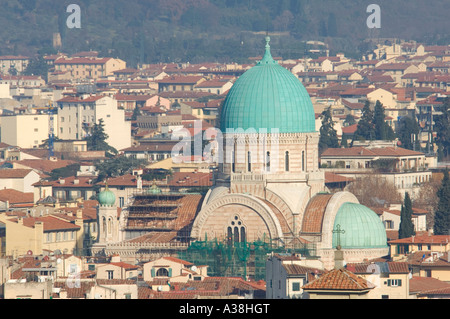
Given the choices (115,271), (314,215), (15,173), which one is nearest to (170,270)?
(115,271)

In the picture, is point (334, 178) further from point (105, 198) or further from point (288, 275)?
point (288, 275)

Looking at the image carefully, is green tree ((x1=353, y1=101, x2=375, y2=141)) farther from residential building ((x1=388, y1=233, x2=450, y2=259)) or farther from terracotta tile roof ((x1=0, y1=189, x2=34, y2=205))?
residential building ((x1=388, y1=233, x2=450, y2=259))

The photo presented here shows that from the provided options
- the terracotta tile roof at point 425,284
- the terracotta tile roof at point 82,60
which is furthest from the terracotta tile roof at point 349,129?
the terracotta tile roof at point 82,60

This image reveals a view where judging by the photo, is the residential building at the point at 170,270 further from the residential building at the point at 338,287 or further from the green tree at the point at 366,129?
the green tree at the point at 366,129

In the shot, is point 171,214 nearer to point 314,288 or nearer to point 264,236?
point 264,236

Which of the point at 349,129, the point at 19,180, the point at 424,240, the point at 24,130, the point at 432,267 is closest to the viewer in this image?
the point at 432,267

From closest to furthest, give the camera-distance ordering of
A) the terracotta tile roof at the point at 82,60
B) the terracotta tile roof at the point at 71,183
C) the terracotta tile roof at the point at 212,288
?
the terracotta tile roof at the point at 212,288, the terracotta tile roof at the point at 71,183, the terracotta tile roof at the point at 82,60
